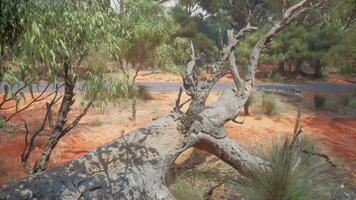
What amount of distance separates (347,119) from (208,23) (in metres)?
18.4

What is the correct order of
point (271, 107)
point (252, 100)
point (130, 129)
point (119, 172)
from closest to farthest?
point (119, 172) → point (130, 129) → point (271, 107) → point (252, 100)

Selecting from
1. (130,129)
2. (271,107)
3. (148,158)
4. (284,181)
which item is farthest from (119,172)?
(271,107)

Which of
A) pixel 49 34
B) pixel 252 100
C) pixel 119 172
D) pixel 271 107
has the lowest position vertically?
pixel 271 107

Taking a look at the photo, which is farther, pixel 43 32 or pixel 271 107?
pixel 271 107

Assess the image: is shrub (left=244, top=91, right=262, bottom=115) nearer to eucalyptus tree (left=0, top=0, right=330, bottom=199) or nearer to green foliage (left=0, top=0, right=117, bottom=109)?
eucalyptus tree (left=0, top=0, right=330, bottom=199)

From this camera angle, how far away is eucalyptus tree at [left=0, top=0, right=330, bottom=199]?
135 inches

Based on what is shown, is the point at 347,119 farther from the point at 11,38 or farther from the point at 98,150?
the point at 11,38

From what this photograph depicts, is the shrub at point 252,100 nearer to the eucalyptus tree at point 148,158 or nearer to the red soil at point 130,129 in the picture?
the red soil at point 130,129

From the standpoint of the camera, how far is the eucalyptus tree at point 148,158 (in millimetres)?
3426

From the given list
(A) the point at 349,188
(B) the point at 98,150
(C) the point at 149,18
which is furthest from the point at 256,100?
(B) the point at 98,150

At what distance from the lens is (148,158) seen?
13.2 feet

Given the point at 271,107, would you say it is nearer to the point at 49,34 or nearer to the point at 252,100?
the point at 252,100

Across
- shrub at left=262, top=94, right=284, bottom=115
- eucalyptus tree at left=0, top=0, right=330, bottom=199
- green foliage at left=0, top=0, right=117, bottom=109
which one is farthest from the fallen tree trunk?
shrub at left=262, top=94, right=284, bottom=115

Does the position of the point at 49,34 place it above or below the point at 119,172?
above
